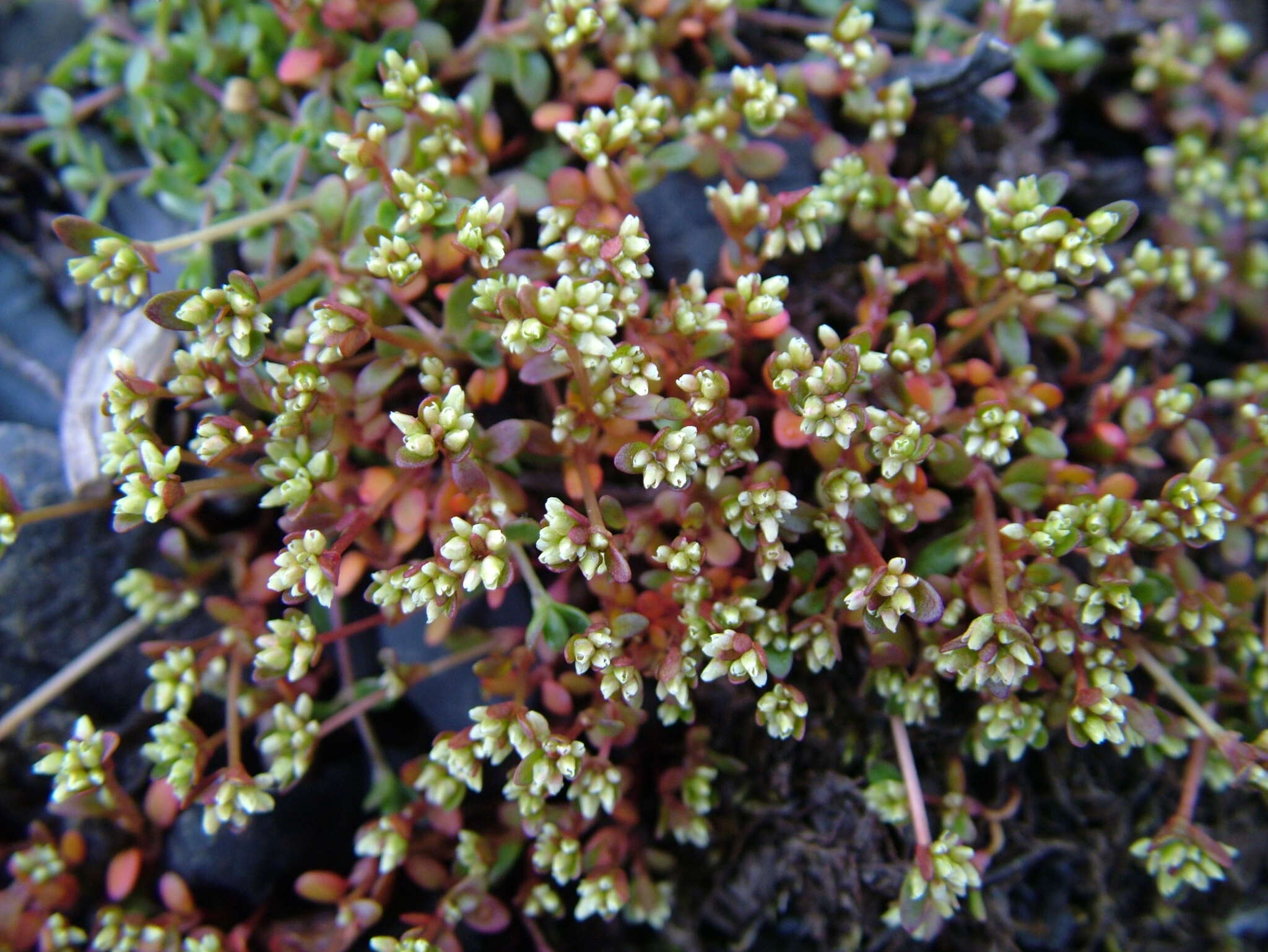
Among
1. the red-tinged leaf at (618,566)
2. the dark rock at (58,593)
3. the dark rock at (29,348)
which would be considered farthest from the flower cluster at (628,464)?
the dark rock at (29,348)

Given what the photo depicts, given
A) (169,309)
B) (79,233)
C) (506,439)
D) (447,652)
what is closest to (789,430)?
(506,439)

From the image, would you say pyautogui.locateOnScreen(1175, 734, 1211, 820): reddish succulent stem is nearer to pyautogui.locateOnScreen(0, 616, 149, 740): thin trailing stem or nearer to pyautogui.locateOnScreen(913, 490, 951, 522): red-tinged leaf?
pyautogui.locateOnScreen(913, 490, 951, 522): red-tinged leaf

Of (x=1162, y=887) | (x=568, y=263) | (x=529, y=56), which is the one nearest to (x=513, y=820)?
(x=568, y=263)

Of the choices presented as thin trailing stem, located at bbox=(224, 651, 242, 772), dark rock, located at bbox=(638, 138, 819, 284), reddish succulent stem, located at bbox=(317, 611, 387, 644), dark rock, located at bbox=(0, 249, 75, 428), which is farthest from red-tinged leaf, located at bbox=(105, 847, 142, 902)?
dark rock, located at bbox=(638, 138, 819, 284)

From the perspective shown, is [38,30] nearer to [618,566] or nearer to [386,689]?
[386,689]

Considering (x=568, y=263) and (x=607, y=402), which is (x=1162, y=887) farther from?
(x=568, y=263)
